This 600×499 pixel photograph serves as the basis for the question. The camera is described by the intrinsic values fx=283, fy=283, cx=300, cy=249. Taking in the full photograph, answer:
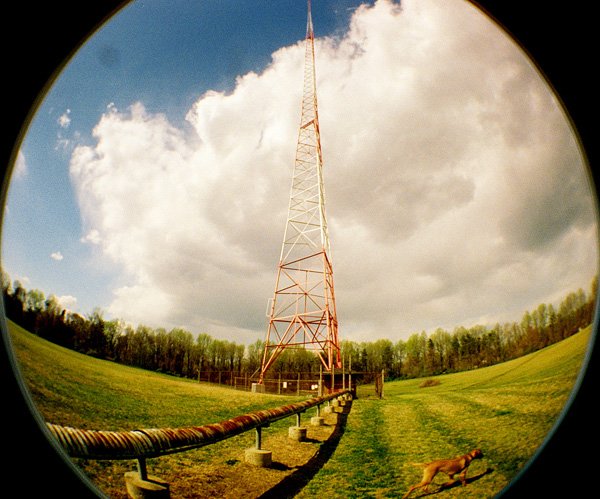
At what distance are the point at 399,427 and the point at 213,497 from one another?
2.49 metres

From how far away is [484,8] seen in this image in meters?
1.14

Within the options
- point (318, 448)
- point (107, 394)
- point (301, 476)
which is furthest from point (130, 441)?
point (318, 448)

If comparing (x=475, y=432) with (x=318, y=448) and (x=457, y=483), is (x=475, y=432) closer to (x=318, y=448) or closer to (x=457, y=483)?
(x=457, y=483)

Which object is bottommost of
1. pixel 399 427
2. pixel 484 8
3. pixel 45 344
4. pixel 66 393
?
pixel 399 427

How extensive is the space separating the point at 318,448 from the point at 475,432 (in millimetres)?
1752

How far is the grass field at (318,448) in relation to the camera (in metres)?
1.70

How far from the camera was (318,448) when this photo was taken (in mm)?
3320

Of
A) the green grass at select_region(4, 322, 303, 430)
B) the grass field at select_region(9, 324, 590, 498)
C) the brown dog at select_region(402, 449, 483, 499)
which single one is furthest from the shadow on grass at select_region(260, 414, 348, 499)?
the brown dog at select_region(402, 449, 483, 499)

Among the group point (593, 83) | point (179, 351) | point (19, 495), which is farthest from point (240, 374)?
point (593, 83)

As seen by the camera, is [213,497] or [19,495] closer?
[19,495]

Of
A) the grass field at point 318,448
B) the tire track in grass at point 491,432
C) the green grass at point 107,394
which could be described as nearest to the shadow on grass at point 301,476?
the grass field at point 318,448

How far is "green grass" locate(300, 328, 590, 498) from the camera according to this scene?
5.38ft

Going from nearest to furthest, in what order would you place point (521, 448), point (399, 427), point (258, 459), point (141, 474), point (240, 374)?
1. point (141, 474)
2. point (521, 448)
3. point (258, 459)
4. point (399, 427)
5. point (240, 374)

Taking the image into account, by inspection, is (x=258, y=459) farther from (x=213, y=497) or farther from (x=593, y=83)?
(x=593, y=83)
